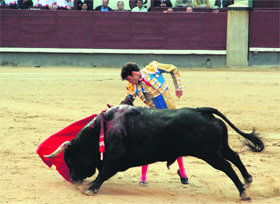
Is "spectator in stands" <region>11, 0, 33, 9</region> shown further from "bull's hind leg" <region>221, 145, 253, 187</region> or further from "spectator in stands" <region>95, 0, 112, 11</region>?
"bull's hind leg" <region>221, 145, 253, 187</region>

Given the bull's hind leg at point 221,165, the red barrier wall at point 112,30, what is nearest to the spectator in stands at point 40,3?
the red barrier wall at point 112,30

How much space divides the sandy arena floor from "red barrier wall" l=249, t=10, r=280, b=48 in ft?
2.44

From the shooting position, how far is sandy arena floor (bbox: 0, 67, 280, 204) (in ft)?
14.6

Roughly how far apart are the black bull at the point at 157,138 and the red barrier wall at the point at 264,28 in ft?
33.0

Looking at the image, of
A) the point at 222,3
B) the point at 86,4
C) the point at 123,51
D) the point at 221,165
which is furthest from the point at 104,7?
the point at 221,165

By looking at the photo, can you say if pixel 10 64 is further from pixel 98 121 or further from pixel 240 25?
pixel 98 121

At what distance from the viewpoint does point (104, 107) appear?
846cm

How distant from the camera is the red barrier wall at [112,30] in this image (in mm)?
13859

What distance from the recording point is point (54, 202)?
13.5ft

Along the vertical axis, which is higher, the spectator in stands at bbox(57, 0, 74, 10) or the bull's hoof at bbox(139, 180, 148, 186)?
the spectator in stands at bbox(57, 0, 74, 10)

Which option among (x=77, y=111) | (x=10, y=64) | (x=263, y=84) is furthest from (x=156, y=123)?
→ (x=10, y=64)

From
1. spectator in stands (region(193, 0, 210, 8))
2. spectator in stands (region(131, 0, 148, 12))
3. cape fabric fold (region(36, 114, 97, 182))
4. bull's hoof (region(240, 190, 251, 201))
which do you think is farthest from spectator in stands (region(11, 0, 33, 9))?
bull's hoof (region(240, 190, 251, 201))

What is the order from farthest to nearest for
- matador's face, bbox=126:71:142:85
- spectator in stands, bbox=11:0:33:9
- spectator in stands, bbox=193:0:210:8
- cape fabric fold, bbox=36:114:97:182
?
spectator in stands, bbox=193:0:210:8 < spectator in stands, bbox=11:0:33:9 < cape fabric fold, bbox=36:114:97:182 < matador's face, bbox=126:71:142:85

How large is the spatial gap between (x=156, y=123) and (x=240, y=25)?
1016 cm
